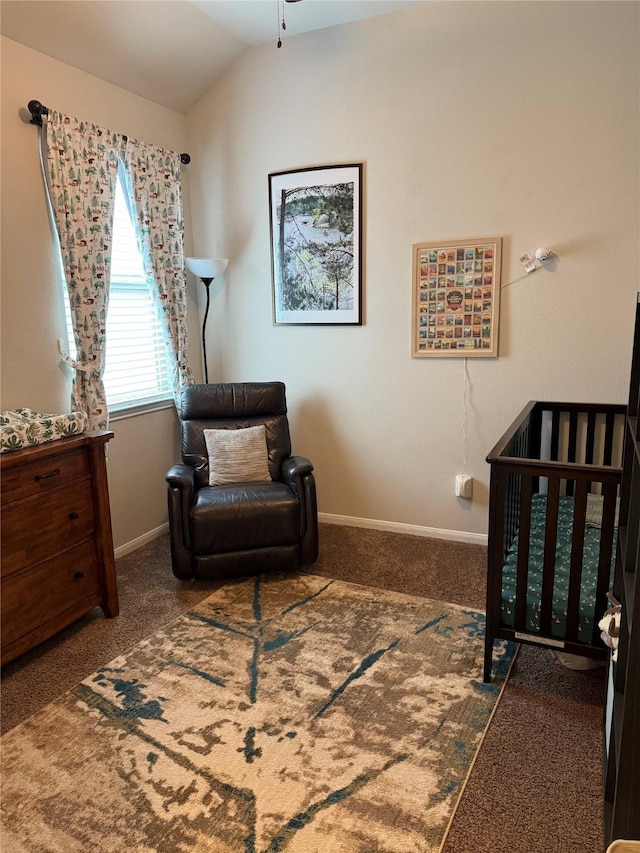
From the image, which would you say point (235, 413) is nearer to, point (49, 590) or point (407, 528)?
point (407, 528)

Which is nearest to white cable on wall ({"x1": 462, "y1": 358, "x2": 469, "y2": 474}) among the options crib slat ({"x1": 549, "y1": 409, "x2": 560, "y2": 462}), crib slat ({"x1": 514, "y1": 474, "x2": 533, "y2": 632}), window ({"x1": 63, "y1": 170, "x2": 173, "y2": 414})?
crib slat ({"x1": 549, "y1": 409, "x2": 560, "y2": 462})

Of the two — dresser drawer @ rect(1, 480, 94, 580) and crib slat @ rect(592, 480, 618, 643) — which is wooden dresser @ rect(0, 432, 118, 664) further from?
crib slat @ rect(592, 480, 618, 643)

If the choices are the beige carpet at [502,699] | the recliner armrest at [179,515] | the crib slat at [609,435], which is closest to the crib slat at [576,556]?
the beige carpet at [502,699]

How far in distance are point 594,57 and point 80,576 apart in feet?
11.6

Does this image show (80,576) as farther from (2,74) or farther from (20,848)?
(2,74)

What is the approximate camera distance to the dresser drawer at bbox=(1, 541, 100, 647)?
236 centimetres

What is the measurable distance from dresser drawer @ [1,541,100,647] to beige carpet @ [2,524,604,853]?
183mm

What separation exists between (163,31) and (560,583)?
3446 millimetres

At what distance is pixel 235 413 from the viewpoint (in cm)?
375

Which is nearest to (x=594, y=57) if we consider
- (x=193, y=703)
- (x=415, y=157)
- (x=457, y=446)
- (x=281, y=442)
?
(x=415, y=157)

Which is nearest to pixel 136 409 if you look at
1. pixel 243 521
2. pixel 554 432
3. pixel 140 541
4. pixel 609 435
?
pixel 140 541

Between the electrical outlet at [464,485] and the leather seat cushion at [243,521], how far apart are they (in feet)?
3.51

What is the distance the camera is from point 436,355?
3.56 m

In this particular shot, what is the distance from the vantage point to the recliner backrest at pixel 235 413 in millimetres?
3646
